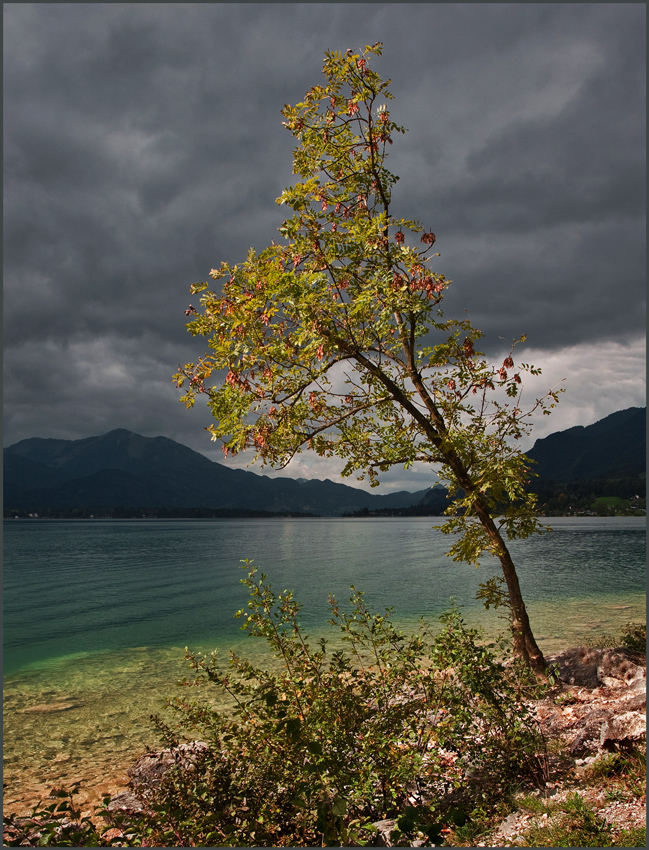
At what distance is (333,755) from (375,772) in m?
0.66

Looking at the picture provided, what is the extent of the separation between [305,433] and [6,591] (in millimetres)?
59422

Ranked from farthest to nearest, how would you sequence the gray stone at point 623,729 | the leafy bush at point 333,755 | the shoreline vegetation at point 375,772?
the gray stone at point 623,729 < the leafy bush at point 333,755 < the shoreline vegetation at point 375,772

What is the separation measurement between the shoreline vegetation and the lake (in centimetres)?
866

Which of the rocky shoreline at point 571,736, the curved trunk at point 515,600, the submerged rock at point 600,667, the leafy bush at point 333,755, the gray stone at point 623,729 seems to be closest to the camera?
the leafy bush at point 333,755

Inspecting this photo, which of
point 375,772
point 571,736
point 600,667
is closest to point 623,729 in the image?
point 571,736

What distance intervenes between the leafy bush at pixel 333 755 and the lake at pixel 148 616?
340 inches

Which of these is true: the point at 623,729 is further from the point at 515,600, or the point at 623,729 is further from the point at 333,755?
the point at 333,755

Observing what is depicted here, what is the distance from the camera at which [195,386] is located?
10.0 meters

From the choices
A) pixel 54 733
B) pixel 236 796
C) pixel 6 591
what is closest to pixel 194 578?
pixel 6 591

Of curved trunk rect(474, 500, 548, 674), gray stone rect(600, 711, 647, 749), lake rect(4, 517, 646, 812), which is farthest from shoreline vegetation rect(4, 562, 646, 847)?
lake rect(4, 517, 646, 812)

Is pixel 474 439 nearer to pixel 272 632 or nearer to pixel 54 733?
pixel 272 632

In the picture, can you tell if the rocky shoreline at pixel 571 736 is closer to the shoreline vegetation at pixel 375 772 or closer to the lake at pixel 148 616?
the shoreline vegetation at pixel 375 772

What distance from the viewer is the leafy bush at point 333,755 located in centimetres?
596

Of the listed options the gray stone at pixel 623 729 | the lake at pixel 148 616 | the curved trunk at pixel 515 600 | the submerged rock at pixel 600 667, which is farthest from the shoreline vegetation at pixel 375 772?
the lake at pixel 148 616
